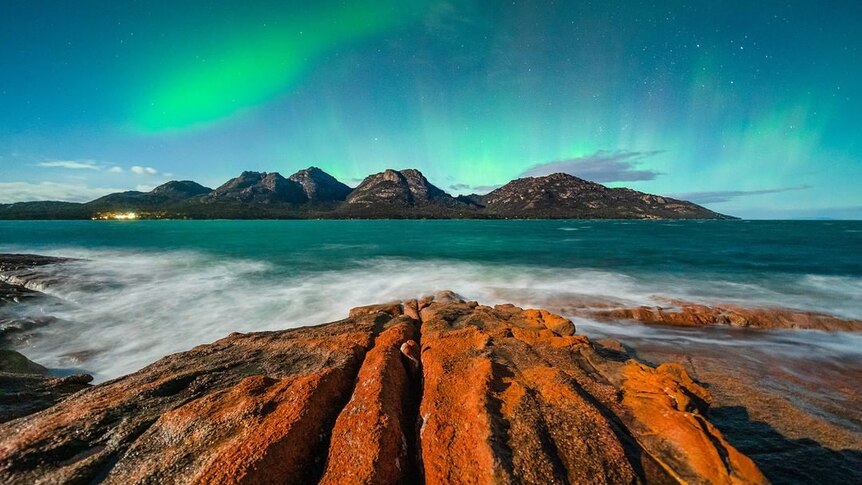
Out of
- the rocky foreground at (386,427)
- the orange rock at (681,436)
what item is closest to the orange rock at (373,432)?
the rocky foreground at (386,427)

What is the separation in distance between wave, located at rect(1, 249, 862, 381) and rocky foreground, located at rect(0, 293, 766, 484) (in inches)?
314

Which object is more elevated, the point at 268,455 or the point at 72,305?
A: the point at 268,455

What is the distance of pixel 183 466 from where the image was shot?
416 cm

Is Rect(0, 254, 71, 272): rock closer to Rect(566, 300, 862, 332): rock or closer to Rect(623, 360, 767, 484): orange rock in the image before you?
Rect(623, 360, 767, 484): orange rock

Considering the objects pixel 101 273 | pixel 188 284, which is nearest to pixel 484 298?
pixel 188 284

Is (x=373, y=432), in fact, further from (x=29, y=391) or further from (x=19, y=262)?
(x=19, y=262)

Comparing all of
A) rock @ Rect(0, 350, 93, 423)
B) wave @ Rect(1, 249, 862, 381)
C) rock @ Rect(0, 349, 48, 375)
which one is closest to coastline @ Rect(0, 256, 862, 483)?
rock @ Rect(0, 350, 93, 423)

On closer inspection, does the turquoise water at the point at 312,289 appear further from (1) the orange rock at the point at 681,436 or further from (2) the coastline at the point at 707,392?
(1) the orange rock at the point at 681,436

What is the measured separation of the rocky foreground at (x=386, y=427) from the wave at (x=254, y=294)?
798 centimetres

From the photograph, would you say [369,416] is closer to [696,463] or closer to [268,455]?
[268,455]

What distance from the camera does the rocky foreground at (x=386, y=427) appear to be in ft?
13.7

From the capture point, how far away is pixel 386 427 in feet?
15.4

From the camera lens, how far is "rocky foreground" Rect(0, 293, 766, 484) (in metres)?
4.18

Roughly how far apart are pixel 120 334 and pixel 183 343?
10.9 ft
